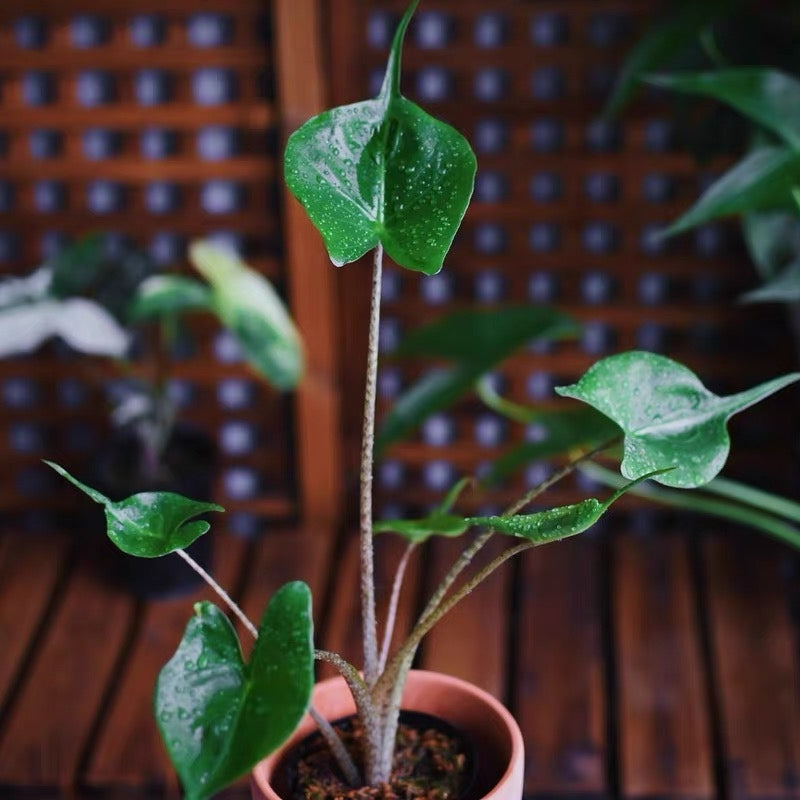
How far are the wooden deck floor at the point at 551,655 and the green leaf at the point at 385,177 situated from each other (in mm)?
760

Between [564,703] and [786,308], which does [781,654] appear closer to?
[564,703]

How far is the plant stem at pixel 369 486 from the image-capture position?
619 millimetres

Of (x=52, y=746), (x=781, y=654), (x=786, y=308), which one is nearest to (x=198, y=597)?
(x=52, y=746)

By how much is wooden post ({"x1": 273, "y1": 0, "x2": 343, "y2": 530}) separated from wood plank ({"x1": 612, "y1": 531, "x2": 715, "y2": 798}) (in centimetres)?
Answer: 38

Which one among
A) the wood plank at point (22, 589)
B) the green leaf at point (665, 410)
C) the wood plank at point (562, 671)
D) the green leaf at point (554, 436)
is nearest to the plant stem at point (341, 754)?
the green leaf at point (665, 410)

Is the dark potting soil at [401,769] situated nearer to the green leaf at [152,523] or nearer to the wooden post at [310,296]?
the green leaf at [152,523]

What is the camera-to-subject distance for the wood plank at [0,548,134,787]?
1.26 metres

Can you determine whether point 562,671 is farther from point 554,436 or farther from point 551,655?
point 554,436

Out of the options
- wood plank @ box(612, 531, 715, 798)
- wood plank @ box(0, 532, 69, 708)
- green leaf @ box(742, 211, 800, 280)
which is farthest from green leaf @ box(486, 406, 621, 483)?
wood plank @ box(0, 532, 69, 708)

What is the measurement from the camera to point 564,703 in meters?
1.32

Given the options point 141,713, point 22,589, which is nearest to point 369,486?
point 141,713

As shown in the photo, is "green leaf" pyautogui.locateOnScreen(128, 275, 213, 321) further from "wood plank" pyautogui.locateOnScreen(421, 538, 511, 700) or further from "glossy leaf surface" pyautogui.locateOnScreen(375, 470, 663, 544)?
"glossy leaf surface" pyautogui.locateOnScreen(375, 470, 663, 544)

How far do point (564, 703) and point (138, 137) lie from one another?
2.60ft

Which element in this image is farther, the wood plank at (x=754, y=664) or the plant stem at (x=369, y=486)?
the wood plank at (x=754, y=664)
